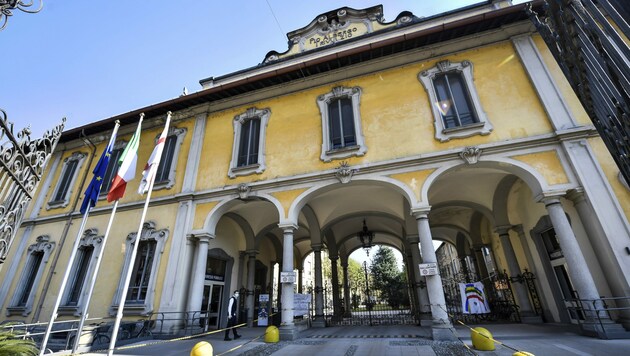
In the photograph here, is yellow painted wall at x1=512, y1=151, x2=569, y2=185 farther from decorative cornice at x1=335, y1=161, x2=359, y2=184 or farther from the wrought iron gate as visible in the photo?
the wrought iron gate

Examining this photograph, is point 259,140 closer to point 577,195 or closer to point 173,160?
point 173,160

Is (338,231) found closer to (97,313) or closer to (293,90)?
(293,90)

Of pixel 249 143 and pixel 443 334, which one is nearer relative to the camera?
pixel 443 334

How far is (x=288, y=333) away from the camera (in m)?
8.36

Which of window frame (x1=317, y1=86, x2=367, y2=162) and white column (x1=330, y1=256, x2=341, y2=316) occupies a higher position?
window frame (x1=317, y1=86, x2=367, y2=162)

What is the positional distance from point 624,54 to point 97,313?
14158mm

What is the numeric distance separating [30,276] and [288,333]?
12.1m

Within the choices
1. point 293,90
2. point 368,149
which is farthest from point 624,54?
point 293,90

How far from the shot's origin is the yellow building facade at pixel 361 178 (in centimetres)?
781

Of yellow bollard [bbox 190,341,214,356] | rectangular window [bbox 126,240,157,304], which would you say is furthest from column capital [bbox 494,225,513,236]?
rectangular window [bbox 126,240,157,304]

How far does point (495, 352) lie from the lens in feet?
18.7

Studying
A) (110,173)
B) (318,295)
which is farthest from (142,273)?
(318,295)

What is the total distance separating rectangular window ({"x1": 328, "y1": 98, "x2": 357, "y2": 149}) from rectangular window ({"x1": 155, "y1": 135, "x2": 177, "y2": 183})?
713 cm

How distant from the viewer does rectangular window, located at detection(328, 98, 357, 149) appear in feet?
34.3
